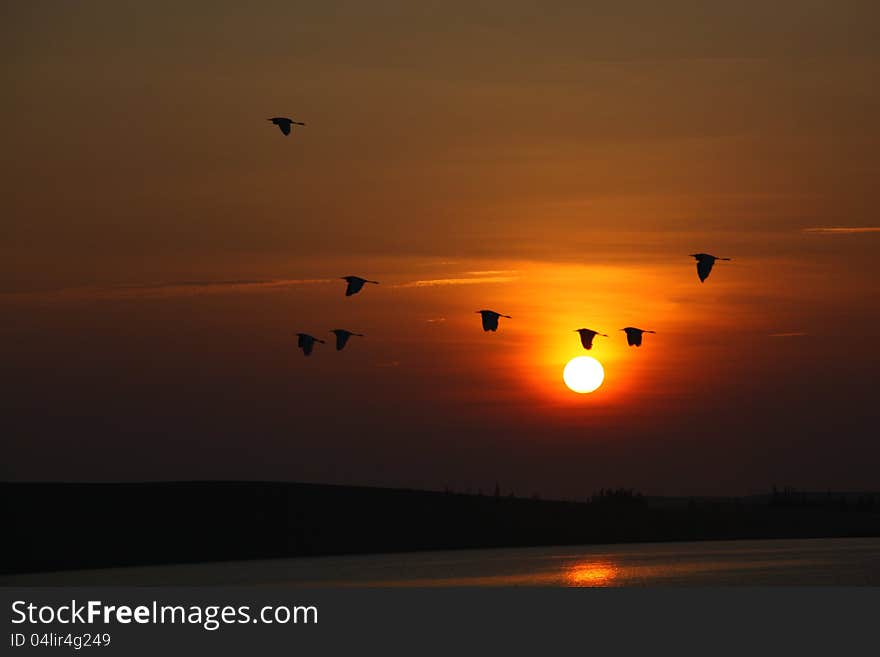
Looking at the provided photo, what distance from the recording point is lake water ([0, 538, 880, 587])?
5891 centimetres

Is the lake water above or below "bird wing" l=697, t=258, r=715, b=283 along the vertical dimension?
below

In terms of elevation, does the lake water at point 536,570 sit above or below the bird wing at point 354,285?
below

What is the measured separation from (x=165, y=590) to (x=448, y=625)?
36.1ft

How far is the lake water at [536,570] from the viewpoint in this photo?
58.9m

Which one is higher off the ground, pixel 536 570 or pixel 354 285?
pixel 354 285

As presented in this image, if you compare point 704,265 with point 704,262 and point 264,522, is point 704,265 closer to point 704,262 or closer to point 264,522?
point 704,262

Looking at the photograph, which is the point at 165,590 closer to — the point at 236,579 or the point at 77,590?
the point at 77,590

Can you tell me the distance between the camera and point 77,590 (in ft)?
176

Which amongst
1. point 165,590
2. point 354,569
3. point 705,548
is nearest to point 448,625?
point 165,590

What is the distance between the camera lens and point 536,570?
2574 inches

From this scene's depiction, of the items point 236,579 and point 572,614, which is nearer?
point 572,614

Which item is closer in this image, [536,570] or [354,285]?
[354,285]

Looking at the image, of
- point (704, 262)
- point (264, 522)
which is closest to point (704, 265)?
point (704, 262)

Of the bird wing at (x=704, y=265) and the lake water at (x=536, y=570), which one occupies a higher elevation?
the bird wing at (x=704, y=265)
